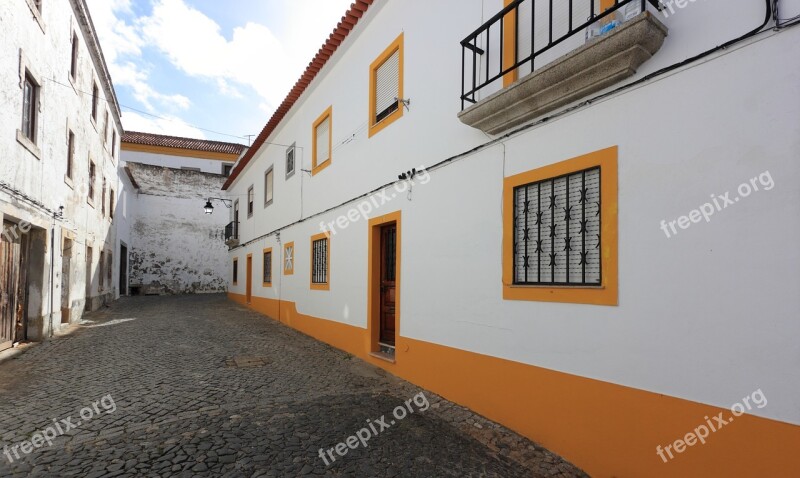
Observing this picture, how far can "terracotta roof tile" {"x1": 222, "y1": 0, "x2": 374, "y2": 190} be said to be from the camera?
715 cm

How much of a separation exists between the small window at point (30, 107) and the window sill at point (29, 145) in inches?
5.7

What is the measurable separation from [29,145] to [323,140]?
16.3 ft

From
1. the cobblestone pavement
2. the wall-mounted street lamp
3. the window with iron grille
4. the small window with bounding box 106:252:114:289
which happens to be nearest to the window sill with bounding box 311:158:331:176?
the cobblestone pavement

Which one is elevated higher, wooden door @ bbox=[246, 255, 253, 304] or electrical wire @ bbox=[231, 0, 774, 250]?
electrical wire @ bbox=[231, 0, 774, 250]

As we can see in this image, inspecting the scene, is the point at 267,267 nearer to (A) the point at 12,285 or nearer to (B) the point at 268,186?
(B) the point at 268,186

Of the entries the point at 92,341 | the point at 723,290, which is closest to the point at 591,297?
the point at 723,290

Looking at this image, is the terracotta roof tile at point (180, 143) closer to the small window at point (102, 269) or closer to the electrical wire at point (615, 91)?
the small window at point (102, 269)

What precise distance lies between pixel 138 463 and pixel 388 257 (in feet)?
13.8

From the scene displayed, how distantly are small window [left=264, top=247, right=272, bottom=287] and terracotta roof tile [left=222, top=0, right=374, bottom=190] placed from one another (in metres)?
3.52

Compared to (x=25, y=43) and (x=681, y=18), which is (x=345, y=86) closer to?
(x=25, y=43)

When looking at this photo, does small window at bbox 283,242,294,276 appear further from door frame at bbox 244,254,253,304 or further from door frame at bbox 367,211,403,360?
door frame at bbox 244,254,253,304

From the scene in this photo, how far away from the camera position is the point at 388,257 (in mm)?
6887

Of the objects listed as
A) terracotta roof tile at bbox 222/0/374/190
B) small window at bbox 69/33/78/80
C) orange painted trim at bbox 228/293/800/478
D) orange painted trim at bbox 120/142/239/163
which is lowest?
orange painted trim at bbox 228/293/800/478

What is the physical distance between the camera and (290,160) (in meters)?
11.4
